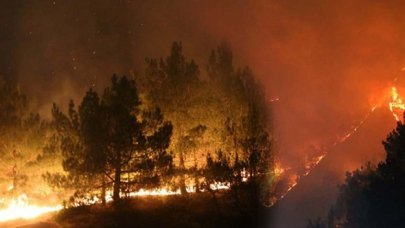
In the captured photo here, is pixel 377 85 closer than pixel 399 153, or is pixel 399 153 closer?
pixel 399 153

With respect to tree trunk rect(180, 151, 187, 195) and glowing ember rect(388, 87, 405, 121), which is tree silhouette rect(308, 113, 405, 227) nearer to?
tree trunk rect(180, 151, 187, 195)

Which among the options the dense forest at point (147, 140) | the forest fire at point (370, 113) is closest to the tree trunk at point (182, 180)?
the dense forest at point (147, 140)

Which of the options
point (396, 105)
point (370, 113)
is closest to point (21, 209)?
point (370, 113)

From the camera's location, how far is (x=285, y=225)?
3741 centimetres

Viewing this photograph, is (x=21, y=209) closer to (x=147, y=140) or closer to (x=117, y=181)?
(x=117, y=181)

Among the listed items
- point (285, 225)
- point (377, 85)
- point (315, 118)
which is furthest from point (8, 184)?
point (377, 85)

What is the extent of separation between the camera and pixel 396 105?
43.8m

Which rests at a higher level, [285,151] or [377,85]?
[377,85]

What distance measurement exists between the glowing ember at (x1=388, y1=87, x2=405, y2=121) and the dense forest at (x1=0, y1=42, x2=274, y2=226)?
1570 cm

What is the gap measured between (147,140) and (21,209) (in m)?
11.7

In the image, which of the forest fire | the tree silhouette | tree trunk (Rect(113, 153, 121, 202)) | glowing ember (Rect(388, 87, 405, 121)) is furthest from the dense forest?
glowing ember (Rect(388, 87, 405, 121))

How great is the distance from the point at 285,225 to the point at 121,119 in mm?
19177

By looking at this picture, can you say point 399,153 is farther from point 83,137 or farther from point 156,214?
point 83,137

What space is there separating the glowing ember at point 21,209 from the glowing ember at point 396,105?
32.3m
